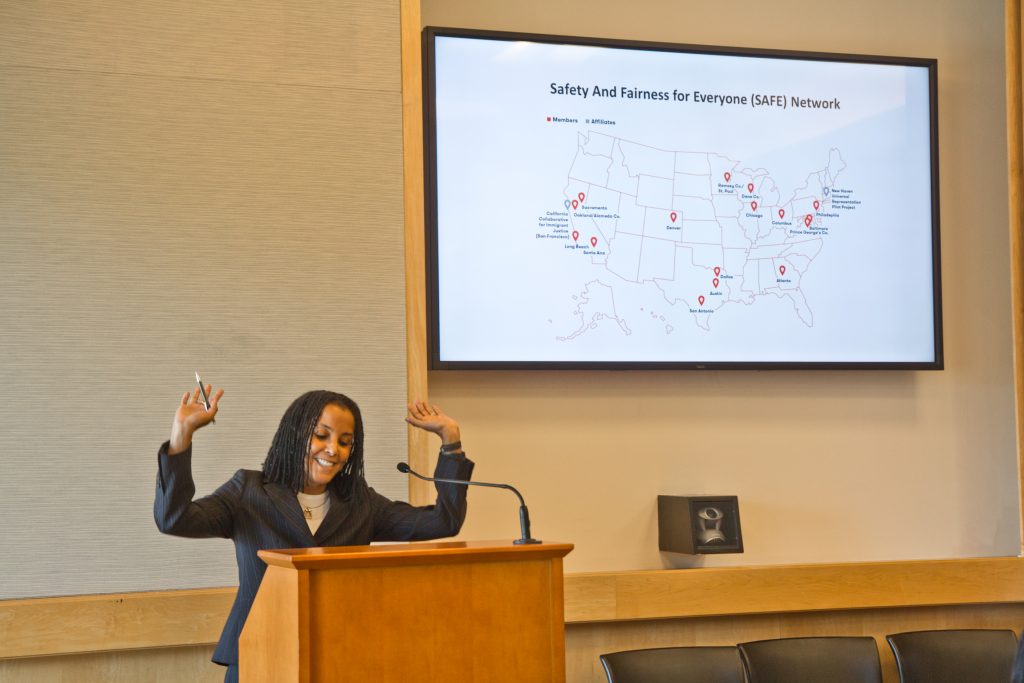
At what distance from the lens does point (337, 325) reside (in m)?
3.85

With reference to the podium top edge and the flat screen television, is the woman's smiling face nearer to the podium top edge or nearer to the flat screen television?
the podium top edge

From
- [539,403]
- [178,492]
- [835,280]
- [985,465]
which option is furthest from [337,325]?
[985,465]

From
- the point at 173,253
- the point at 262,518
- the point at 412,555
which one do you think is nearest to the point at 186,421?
the point at 262,518

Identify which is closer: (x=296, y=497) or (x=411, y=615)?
(x=411, y=615)

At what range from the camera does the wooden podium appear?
2148mm

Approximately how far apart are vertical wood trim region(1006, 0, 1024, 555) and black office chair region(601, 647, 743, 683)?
1.52 m

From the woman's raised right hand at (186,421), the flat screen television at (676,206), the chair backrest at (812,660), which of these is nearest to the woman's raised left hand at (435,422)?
the woman's raised right hand at (186,421)

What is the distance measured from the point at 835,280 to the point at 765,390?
1.75 ft

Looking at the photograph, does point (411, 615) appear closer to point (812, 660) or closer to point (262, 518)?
point (262, 518)

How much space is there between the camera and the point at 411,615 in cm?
222

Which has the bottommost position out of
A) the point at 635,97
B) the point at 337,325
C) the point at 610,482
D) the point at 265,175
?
the point at 610,482

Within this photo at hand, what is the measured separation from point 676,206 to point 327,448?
6.72 ft

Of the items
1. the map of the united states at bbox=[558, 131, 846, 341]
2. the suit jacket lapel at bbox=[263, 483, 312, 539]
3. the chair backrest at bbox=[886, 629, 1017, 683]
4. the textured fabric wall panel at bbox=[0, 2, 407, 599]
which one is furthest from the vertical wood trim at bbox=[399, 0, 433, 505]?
the chair backrest at bbox=[886, 629, 1017, 683]

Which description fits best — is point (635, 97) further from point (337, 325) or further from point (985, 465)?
point (985, 465)
